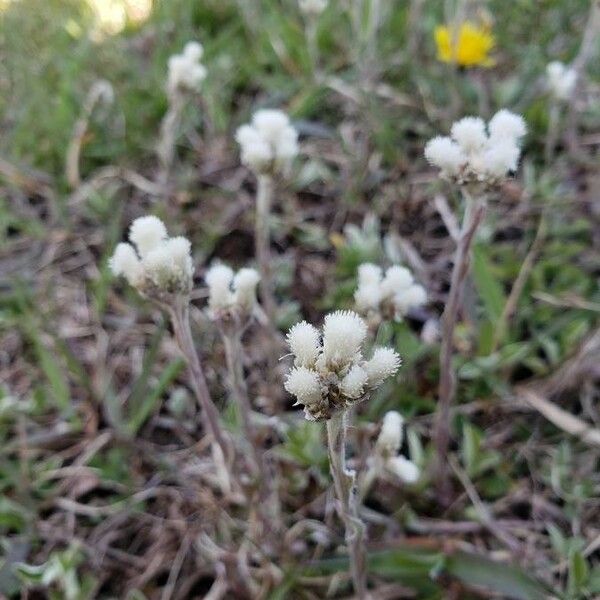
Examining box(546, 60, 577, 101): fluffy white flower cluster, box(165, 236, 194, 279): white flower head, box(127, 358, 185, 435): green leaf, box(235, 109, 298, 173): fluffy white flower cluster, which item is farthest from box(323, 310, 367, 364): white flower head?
box(546, 60, 577, 101): fluffy white flower cluster

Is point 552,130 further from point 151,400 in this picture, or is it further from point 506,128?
point 151,400

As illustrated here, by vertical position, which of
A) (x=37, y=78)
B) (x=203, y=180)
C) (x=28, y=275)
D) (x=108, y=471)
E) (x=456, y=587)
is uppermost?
(x=37, y=78)

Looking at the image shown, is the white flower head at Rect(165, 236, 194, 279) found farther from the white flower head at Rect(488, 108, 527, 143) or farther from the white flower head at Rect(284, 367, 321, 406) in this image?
the white flower head at Rect(488, 108, 527, 143)

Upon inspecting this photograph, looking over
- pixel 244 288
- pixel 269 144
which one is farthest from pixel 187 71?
pixel 244 288

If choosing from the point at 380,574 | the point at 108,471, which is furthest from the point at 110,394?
the point at 380,574

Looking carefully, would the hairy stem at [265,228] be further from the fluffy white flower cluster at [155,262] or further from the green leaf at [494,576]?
the green leaf at [494,576]

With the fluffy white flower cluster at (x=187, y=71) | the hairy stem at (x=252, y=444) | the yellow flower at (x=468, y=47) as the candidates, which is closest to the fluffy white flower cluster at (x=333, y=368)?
the hairy stem at (x=252, y=444)

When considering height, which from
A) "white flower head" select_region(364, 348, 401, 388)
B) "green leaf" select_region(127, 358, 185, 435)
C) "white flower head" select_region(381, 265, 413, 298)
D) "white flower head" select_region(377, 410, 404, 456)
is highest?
"white flower head" select_region(381, 265, 413, 298)

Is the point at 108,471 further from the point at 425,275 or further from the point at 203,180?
the point at 203,180

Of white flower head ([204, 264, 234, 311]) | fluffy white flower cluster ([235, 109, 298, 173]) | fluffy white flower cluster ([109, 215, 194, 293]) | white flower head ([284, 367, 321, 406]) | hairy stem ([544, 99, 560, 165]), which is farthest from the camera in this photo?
hairy stem ([544, 99, 560, 165])
